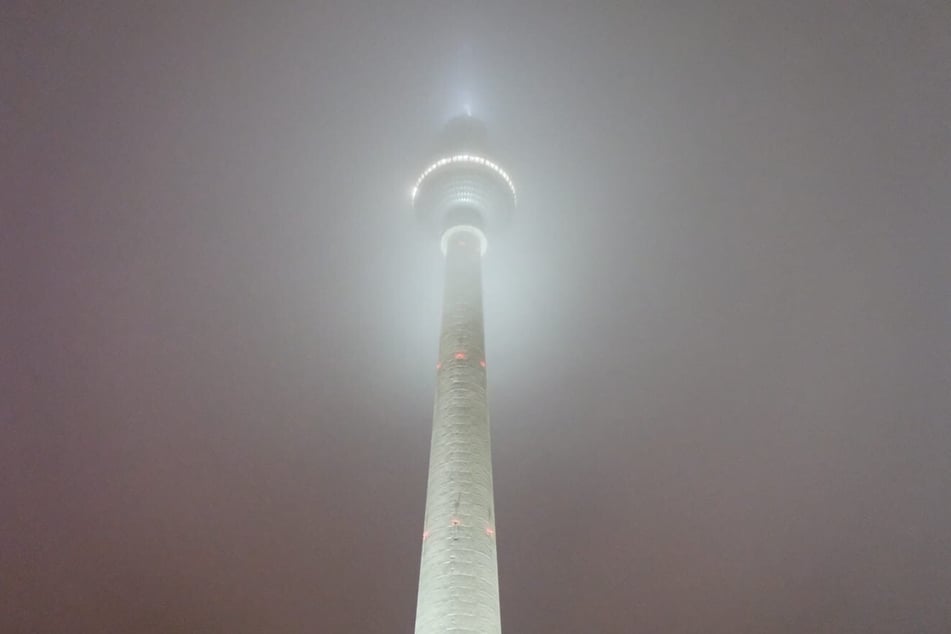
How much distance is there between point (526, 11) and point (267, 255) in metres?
5.49

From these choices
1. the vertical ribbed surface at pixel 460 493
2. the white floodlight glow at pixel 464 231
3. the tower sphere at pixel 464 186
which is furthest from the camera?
the white floodlight glow at pixel 464 231

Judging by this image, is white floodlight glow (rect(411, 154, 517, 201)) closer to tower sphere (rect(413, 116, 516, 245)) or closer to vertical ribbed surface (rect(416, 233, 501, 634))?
tower sphere (rect(413, 116, 516, 245))

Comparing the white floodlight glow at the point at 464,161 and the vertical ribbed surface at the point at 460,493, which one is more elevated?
the white floodlight glow at the point at 464,161

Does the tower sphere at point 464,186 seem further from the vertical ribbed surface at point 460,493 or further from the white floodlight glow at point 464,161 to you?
the vertical ribbed surface at point 460,493

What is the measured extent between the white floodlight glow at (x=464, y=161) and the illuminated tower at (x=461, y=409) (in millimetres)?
15

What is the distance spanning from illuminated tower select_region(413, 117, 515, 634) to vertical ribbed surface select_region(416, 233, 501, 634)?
1 centimetres

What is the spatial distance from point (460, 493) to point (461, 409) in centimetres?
122

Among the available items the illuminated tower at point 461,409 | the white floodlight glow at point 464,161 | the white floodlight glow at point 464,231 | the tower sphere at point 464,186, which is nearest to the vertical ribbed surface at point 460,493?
the illuminated tower at point 461,409

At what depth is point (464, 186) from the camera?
427 inches

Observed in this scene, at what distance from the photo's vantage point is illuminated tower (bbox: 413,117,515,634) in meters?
7.20

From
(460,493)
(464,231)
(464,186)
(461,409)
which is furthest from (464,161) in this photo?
(460,493)

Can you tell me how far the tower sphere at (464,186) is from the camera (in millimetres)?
10695

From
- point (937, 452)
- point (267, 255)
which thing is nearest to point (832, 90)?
point (937, 452)

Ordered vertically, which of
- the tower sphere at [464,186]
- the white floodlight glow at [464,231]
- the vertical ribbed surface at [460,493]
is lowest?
the vertical ribbed surface at [460,493]
